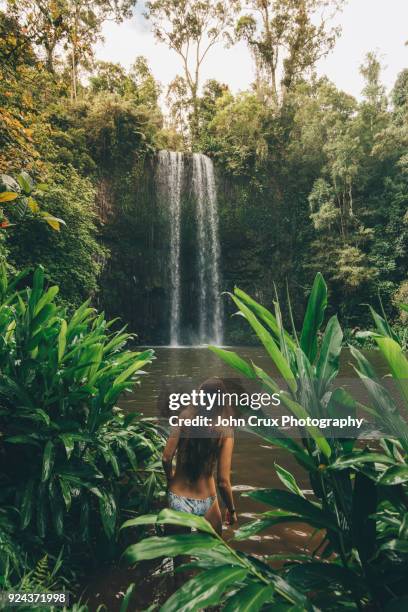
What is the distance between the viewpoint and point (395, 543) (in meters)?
0.95

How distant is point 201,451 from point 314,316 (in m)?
1.41

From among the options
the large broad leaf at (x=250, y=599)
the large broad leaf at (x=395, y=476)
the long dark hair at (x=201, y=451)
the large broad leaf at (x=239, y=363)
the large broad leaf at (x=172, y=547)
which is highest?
the large broad leaf at (x=239, y=363)

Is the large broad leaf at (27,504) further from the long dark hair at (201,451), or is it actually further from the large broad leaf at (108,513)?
the long dark hair at (201,451)

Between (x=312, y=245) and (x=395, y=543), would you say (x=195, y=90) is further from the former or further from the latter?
(x=395, y=543)

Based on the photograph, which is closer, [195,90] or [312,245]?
[312,245]

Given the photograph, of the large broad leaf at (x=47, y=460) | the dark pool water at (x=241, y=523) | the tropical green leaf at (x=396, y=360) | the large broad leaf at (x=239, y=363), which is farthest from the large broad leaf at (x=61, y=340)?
the tropical green leaf at (x=396, y=360)

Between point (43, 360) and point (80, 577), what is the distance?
118cm

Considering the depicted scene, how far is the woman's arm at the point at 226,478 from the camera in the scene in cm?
226

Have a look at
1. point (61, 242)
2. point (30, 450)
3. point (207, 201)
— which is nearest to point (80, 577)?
point (30, 450)

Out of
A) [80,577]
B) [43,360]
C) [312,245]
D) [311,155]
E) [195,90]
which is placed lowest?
[80,577]

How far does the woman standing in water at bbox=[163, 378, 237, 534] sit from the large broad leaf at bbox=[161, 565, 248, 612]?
137 centimetres

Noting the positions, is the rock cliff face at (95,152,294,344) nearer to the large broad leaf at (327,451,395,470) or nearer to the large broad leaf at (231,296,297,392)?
the large broad leaf at (231,296,297,392)

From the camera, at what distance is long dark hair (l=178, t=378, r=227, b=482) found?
7.67 ft

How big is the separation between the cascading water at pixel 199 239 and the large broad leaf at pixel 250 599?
774 inches
